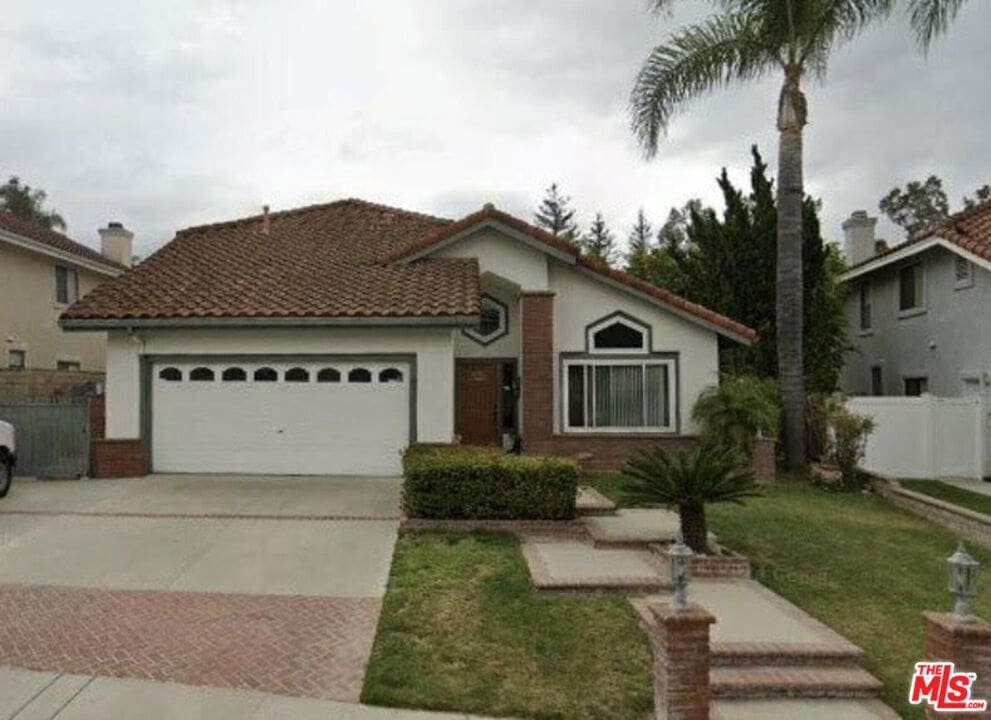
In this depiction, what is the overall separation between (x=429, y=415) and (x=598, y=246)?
1977 inches

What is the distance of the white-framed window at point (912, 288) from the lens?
1933cm

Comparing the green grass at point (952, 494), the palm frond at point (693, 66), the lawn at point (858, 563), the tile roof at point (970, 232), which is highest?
the palm frond at point (693, 66)

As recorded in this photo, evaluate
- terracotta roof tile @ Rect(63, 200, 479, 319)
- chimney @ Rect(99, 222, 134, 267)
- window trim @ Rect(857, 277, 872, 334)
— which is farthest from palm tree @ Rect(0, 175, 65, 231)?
window trim @ Rect(857, 277, 872, 334)

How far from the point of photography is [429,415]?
46.3 feet

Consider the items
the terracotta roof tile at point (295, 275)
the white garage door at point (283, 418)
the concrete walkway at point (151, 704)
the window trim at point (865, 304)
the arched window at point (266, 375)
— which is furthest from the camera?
the window trim at point (865, 304)

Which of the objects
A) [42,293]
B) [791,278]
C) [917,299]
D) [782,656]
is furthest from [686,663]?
[42,293]

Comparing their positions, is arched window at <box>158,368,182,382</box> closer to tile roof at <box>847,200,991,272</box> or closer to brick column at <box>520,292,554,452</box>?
brick column at <box>520,292,554,452</box>

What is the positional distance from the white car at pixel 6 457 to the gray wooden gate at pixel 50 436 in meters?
1.56

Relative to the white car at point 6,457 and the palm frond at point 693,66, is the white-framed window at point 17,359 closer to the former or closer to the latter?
the white car at point 6,457

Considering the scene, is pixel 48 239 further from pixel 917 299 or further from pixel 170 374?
pixel 917 299

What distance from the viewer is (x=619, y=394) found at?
51.3 ft

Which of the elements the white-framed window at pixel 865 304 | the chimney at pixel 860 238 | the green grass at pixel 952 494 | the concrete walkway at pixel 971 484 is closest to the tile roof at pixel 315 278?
the green grass at pixel 952 494

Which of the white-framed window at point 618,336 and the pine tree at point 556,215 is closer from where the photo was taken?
the white-framed window at point 618,336

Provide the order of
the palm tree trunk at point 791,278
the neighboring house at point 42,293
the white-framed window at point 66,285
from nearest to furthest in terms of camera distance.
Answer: the palm tree trunk at point 791,278, the neighboring house at point 42,293, the white-framed window at point 66,285
